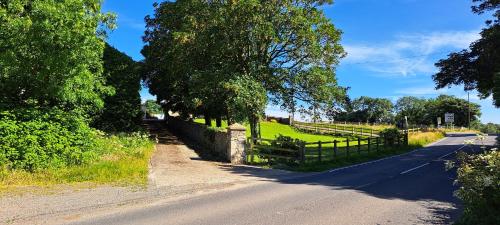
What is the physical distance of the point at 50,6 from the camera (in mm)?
13297

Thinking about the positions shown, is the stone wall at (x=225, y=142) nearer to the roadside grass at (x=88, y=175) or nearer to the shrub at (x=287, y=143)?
the shrub at (x=287, y=143)

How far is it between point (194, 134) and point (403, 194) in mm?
24855

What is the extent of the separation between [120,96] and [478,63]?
24.3 m

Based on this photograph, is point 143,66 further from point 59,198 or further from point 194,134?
point 59,198

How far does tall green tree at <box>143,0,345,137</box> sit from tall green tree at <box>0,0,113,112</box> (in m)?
10.8

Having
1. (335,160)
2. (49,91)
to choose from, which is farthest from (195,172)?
(335,160)

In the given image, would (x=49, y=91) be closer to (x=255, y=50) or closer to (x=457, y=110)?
(x=255, y=50)

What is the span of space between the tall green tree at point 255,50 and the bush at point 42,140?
10891 millimetres

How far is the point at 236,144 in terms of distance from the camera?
20.5 metres

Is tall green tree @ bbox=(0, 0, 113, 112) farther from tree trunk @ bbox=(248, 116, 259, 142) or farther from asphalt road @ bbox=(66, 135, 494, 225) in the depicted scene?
tree trunk @ bbox=(248, 116, 259, 142)

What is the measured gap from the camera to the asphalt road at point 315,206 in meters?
8.73

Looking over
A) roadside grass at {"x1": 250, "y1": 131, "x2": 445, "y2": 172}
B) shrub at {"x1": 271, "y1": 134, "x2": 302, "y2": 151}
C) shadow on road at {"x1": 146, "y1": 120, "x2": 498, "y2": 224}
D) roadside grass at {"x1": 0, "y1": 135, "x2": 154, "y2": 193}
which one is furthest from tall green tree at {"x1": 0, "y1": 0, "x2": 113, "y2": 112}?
shrub at {"x1": 271, "y1": 134, "x2": 302, "y2": 151}

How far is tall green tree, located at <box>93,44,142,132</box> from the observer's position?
93.8 feet

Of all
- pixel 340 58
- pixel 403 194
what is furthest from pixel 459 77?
pixel 403 194
